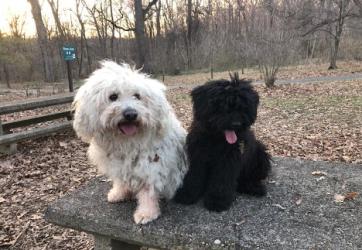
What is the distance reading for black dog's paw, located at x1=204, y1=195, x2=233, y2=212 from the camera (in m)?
2.48

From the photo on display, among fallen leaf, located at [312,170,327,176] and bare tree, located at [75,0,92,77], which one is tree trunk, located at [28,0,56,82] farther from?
fallen leaf, located at [312,170,327,176]

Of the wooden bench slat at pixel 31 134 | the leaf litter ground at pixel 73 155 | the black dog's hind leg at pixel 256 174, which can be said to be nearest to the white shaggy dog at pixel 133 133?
the black dog's hind leg at pixel 256 174

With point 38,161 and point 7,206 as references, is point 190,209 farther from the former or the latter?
point 38,161

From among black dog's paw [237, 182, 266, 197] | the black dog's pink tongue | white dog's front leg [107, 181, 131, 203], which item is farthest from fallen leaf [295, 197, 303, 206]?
white dog's front leg [107, 181, 131, 203]

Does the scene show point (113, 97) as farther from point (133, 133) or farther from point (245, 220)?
point (245, 220)

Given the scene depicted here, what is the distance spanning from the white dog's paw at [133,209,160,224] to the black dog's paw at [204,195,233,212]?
36 centimetres

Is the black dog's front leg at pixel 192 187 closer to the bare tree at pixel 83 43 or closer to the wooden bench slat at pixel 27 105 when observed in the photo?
the wooden bench slat at pixel 27 105

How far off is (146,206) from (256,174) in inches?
33.8

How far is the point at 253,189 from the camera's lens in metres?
2.78

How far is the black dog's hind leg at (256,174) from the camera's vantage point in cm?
270

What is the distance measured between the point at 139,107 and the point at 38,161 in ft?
13.0

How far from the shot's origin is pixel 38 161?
5.63m

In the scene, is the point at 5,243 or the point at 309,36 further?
the point at 309,36

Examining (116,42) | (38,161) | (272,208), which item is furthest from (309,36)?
(272,208)
